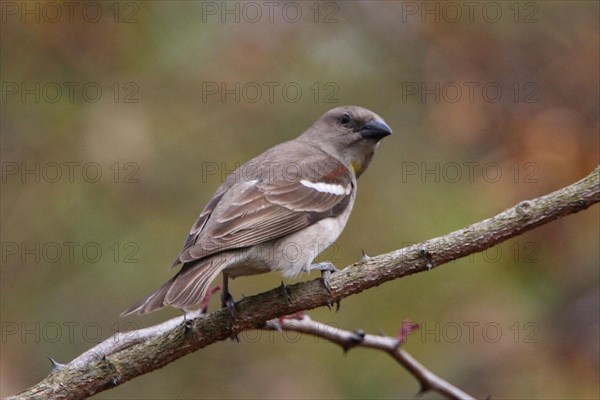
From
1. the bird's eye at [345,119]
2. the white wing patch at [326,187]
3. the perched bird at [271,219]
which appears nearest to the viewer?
the perched bird at [271,219]

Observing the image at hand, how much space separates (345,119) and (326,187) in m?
1.11

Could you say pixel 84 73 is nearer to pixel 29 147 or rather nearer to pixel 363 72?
pixel 29 147

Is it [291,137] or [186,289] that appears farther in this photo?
[291,137]

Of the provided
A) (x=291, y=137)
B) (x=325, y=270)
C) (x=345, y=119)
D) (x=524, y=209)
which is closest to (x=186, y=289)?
(x=325, y=270)

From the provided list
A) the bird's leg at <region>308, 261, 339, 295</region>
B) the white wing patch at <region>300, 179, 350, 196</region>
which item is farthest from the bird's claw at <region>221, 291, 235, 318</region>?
the white wing patch at <region>300, 179, 350, 196</region>

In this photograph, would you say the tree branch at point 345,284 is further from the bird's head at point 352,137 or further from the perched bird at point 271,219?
the bird's head at point 352,137

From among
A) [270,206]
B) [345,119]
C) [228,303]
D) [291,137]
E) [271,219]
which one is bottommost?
[228,303]

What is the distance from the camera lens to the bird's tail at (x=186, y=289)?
4.44 meters

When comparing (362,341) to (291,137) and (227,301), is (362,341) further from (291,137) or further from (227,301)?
(291,137)

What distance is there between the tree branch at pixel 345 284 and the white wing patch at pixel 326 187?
1.58 metres

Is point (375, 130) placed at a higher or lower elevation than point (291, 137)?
lower

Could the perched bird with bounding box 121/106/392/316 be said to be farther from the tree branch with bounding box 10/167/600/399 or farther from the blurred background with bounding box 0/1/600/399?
the blurred background with bounding box 0/1/600/399

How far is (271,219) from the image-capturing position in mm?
5305

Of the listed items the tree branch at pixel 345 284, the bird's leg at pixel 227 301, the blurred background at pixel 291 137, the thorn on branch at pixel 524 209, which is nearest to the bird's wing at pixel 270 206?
the bird's leg at pixel 227 301
